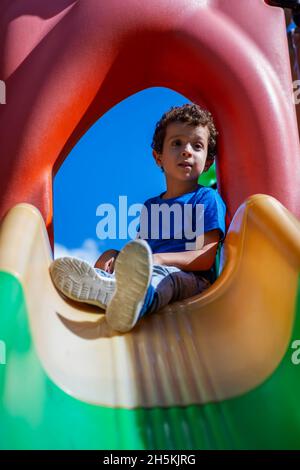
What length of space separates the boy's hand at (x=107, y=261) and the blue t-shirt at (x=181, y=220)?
0.13 metres

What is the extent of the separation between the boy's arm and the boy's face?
0.28 m

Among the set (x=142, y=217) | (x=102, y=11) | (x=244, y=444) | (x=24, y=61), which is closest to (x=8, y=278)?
(x=244, y=444)

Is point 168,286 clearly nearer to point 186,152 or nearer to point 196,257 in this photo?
point 196,257

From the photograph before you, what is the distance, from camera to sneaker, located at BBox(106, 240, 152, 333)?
1.03 metres

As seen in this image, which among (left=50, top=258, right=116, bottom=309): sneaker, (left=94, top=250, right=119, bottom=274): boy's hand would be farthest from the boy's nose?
(left=50, top=258, right=116, bottom=309): sneaker

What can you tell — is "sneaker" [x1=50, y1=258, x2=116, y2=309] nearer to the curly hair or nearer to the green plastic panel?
the green plastic panel

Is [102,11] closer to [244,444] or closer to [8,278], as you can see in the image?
[8,278]

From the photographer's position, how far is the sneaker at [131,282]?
3.37ft

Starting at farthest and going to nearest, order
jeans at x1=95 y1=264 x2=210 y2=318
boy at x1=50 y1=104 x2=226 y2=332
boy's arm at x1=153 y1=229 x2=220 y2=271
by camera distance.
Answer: boy's arm at x1=153 y1=229 x2=220 y2=271 < jeans at x1=95 y1=264 x2=210 y2=318 < boy at x1=50 y1=104 x2=226 y2=332

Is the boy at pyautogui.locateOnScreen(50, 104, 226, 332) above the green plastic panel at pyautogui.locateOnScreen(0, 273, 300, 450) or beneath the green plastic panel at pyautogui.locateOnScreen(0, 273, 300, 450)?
above

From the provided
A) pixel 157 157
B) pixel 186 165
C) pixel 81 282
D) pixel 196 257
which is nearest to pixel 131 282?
pixel 81 282

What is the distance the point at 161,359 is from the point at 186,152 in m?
0.83

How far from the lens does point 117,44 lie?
1.67 metres

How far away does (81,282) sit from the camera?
45.3 inches
